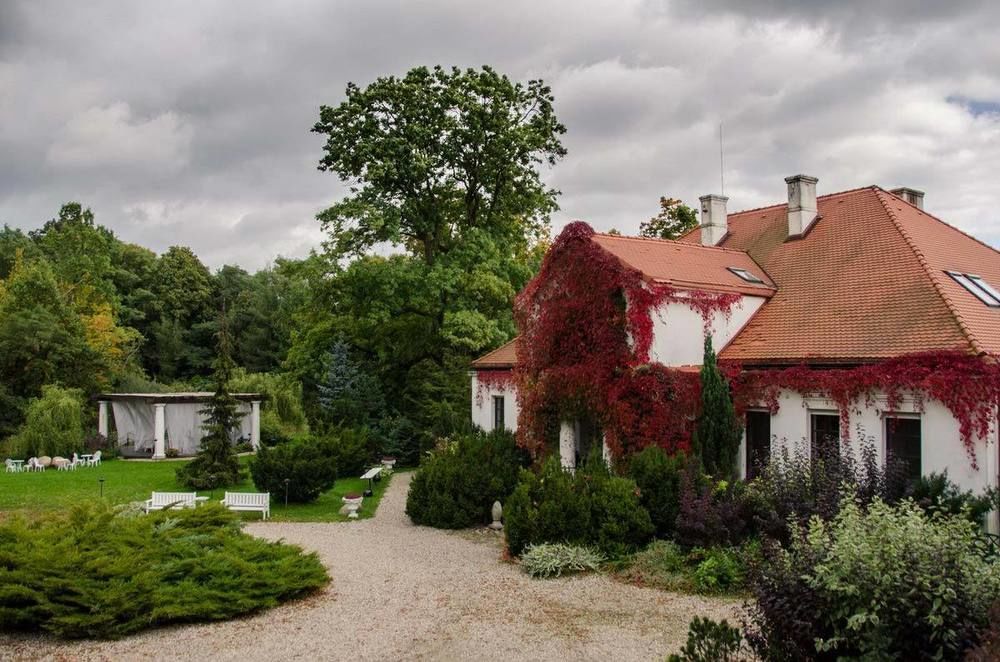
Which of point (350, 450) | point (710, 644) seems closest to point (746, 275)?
point (710, 644)

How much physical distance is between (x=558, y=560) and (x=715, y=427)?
16.3 feet

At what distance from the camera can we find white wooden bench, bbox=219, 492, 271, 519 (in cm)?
1892

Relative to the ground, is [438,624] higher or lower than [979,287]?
lower

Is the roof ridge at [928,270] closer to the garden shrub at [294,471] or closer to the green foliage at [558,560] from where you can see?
the green foliage at [558,560]

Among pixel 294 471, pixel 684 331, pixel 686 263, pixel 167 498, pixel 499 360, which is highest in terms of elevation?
pixel 686 263

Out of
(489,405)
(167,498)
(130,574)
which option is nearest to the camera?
(130,574)

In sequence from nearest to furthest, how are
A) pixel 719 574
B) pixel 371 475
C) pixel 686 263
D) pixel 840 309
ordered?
1. pixel 719 574
2. pixel 840 309
3. pixel 686 263
4. pixel 371 475

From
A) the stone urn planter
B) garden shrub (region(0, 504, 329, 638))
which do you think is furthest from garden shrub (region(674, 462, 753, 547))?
the stone urn planter

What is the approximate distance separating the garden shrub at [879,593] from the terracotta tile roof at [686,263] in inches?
410

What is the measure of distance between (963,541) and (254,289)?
6337 centimetres

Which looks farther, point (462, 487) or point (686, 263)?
point (686, 263)

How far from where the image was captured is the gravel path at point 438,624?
959cm

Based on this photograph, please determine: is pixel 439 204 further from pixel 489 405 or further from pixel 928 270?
pixel 928 270

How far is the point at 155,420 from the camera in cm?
3462
